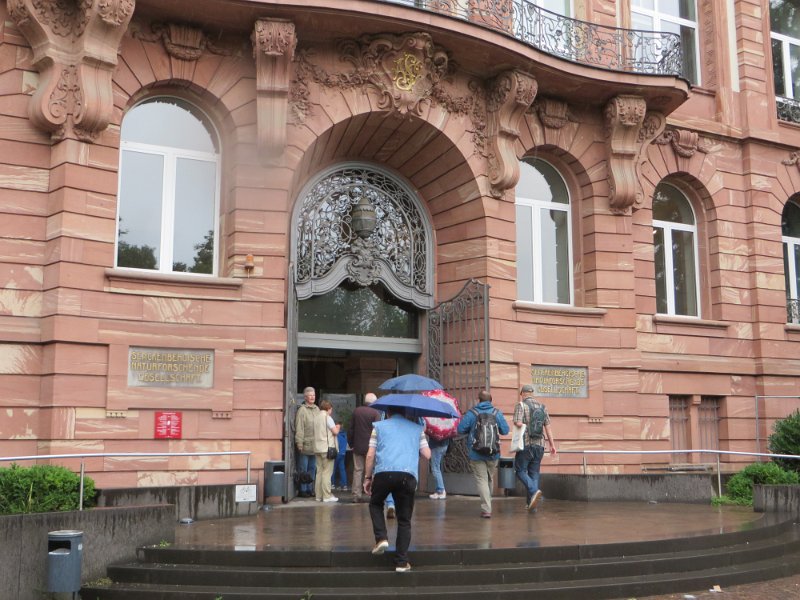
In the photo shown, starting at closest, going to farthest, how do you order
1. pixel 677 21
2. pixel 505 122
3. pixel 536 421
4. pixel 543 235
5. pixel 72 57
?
1. pixel 536 421
2. pixel 72 57
3. pixel 505 122
4. pixel 543 235
5. pixel 677 21

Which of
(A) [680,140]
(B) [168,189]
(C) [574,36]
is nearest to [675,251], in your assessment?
(A) [680,140]

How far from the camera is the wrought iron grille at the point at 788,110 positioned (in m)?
22.0

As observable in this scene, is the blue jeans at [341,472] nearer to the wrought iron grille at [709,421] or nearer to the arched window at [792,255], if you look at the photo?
the wrought iron grille at [709,421]

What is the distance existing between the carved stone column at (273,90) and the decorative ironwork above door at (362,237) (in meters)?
1.84

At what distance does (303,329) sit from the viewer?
55.0 ft

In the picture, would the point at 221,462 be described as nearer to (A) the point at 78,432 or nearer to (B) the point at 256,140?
(A) the point at 78,432

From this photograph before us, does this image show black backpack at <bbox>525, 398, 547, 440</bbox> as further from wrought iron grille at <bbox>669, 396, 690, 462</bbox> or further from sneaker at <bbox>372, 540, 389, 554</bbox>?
wrought iron grille at <bbox>669, 396, 690, 462</bbox>

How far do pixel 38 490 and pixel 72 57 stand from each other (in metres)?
6.96

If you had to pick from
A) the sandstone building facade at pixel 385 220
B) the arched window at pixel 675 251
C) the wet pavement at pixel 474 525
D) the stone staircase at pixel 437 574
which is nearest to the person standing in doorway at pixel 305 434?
the sandstone building facade at pixel 385 220

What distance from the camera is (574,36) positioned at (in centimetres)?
1816

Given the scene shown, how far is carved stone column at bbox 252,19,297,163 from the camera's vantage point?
14914 millimetres

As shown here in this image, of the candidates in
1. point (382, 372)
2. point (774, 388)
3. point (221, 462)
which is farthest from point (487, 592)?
point (774, 388)

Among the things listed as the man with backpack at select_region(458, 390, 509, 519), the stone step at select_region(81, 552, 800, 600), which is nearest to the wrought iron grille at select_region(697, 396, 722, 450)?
the man with backpack at select_region(458, 390, 509, 519)

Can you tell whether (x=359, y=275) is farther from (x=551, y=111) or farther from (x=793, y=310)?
(x=793, y=310)
